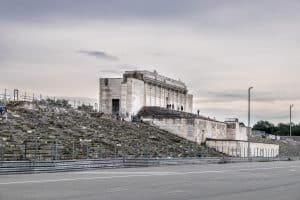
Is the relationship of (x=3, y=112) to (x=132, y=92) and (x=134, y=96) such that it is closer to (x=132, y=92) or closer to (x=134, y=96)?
(x=132, y=92)

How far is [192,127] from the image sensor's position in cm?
8506

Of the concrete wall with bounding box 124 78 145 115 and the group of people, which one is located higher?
the concrete wall with bounding box 124 78 145 115

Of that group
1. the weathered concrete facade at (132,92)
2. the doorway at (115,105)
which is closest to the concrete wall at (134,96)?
the weathered concrete facade at (132,92)

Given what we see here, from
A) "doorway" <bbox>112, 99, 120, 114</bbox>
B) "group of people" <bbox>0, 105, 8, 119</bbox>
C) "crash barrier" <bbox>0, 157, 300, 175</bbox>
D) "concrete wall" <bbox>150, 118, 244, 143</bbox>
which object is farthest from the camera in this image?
"doorway" <bbox>112, 99, 120, 114</bbox>

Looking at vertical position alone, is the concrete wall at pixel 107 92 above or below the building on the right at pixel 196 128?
above

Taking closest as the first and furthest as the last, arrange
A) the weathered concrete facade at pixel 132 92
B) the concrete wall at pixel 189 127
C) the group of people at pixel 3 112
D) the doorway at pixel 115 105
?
the group of people at pixel 3 112 → the concrete wall at pixel 189 127 → the weathered concrete facade at pixel 132 92 → the doorway at pixel 115 105

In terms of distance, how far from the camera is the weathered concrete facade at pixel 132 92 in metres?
92.4

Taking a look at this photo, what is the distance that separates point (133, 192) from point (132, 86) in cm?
6901

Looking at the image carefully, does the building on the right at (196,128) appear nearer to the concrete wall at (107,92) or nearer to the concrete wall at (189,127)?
the concrete wall at (189,127)

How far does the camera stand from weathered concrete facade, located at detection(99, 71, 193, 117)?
9244 centimetres

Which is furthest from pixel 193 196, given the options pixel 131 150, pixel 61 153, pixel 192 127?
pixel 192 127

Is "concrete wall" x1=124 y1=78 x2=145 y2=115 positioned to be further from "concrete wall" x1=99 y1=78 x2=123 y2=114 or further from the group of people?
the group of people

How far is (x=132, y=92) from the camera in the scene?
9244 cm

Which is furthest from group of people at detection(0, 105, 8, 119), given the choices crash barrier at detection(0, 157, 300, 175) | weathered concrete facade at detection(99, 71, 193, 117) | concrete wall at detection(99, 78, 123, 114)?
concrete wall at detection(99, 78, 123, 114)
